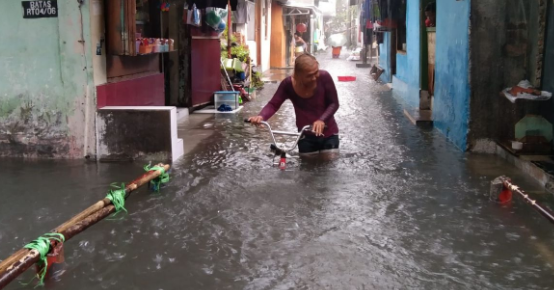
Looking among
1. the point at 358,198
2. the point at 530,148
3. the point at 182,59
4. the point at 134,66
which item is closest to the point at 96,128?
the point at 134,66

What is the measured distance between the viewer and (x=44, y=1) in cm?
764

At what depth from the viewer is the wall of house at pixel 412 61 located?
41.9 ft

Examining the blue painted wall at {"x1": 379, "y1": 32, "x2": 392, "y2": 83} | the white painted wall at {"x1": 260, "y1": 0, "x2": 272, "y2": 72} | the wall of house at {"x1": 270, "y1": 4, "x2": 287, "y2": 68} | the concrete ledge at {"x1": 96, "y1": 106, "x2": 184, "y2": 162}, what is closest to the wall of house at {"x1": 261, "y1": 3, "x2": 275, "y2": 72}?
the white painted wall at {"x1": 260, "y1": 0, "x2": 272, "y2": 72}

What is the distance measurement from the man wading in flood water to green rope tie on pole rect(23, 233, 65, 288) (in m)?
3.26

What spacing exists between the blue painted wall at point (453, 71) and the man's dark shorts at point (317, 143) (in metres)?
2.12

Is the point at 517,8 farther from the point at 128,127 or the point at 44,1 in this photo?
the point at 44,1

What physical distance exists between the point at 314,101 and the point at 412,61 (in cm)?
709

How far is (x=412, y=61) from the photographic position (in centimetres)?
1355

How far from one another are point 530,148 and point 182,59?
739 centimetres

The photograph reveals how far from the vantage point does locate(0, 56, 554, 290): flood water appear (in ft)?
13.2

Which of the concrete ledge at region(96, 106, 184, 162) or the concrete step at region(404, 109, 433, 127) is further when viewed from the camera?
the concrete step at region(404, 109, 433, 127)

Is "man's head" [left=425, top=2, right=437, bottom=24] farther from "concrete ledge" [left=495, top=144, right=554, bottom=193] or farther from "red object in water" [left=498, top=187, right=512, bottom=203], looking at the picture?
"red object in water" [left=498, top=187, right=512, bottom=203]

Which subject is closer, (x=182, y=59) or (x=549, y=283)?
(x=549, y=283)

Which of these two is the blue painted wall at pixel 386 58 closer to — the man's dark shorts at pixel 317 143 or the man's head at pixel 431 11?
the man's head at pixel 431 11
